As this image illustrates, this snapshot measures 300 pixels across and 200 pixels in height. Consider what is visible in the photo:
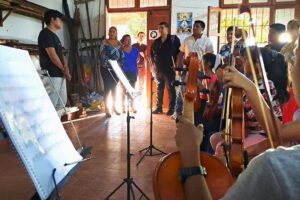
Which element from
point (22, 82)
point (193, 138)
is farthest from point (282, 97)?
point (22, 82)

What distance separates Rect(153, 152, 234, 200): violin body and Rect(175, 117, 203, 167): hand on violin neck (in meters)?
0.11

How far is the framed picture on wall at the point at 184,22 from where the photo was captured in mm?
6223

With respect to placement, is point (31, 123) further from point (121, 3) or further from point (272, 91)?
point (121, 3)

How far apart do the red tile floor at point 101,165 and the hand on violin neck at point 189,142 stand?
1343mm

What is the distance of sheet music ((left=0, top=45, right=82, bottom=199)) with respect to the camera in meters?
0.96

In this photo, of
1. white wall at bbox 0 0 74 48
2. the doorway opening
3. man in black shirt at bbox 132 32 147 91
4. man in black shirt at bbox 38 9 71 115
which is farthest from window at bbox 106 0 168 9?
man in black shirt at bbox 38 9 71 115

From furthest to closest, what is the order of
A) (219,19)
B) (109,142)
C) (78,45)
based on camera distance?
(78,45)
(219,19)
(109,142)

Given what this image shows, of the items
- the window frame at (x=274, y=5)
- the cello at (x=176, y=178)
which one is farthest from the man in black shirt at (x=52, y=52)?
the window frame at (x=274, y=5)

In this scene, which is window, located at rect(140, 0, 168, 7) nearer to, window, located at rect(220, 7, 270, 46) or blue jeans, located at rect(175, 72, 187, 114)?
window, located at rect(220, 7, 270, 46)

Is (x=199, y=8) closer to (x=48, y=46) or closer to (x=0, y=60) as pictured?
(x=48, y=46)

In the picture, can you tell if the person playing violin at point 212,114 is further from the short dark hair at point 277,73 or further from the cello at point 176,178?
the cello at point 176,178

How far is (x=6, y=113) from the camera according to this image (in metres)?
0.95

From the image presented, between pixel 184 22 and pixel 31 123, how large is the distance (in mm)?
5573

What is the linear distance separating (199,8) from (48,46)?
12.4 ft
